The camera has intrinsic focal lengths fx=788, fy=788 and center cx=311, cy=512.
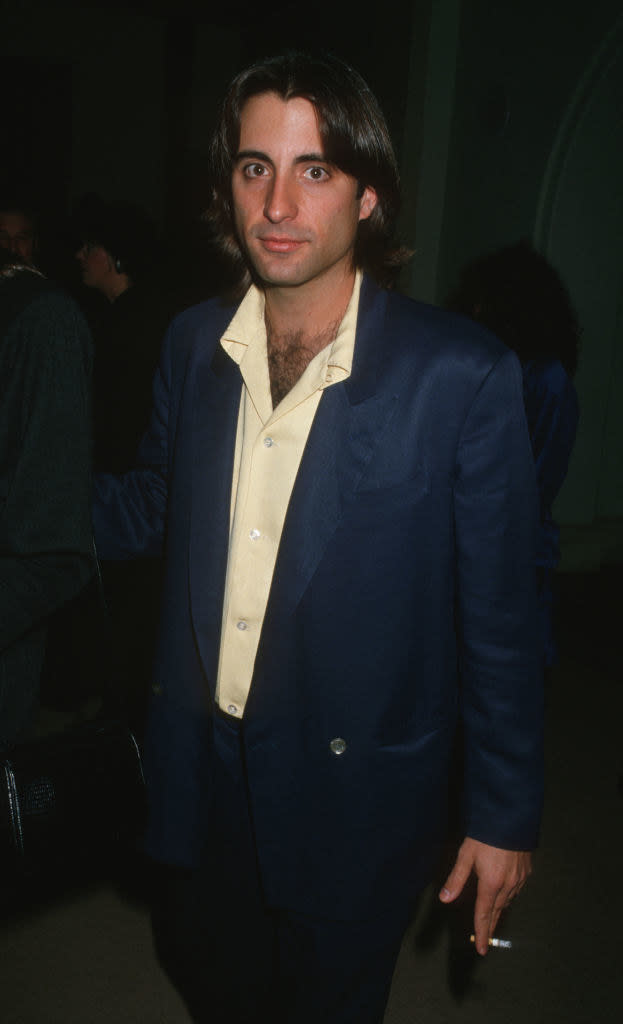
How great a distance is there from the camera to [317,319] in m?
1.43

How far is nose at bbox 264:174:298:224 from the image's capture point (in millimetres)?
1326

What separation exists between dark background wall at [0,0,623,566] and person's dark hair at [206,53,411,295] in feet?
10.2

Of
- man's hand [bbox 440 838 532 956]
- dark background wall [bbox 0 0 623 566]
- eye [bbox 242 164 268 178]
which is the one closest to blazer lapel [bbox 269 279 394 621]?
eye [bbox 242 164 268 178]

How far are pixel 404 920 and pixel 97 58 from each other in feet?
22.2

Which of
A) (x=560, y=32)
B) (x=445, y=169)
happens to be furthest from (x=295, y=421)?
(x=560, y=32)

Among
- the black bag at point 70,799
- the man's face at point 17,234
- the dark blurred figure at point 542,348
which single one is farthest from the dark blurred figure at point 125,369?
the black bag at point 70,799

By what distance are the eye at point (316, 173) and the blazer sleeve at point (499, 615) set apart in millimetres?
470

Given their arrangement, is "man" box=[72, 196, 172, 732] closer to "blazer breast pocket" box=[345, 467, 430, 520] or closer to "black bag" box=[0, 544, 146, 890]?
"black bag" box=[0, 544, 146, 890]

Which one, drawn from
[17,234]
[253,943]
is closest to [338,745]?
[253,943]

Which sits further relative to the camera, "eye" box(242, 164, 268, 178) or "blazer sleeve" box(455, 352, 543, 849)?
"eye" box(242, 164, 268, 178)

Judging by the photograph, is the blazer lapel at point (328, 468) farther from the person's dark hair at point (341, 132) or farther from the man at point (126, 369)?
the man at point (126, 369)

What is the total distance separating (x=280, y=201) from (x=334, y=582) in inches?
25.4

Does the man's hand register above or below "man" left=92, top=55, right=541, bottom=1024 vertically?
below

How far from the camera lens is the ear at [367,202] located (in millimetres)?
1531
